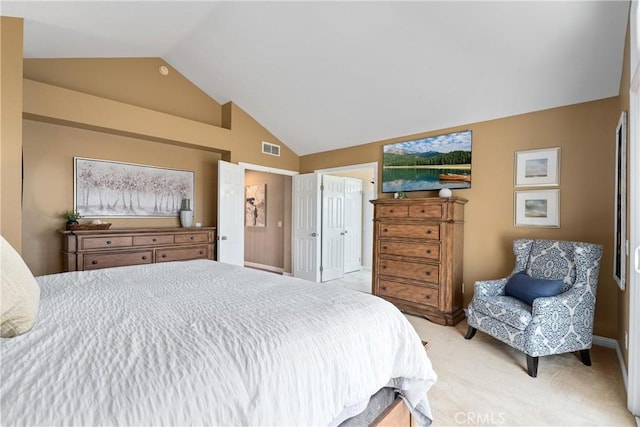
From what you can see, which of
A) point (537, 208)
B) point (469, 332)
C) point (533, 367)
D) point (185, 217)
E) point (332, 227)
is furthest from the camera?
point (332, 227)

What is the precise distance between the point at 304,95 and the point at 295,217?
237 cm

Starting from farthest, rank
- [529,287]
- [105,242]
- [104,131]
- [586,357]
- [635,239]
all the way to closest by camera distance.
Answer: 1. [104,131]
2. [105,242]
3. [529,287]
4. [586,357]
5. [635,239]

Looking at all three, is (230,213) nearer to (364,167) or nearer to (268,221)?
(268,221)

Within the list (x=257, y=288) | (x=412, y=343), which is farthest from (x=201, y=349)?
(x=412, y=343)

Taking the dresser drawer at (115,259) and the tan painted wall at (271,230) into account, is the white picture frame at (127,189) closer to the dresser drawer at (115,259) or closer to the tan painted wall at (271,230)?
the dresser drawer at (115,259)

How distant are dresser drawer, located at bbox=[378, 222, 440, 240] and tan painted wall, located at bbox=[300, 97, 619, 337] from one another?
0.65 meters

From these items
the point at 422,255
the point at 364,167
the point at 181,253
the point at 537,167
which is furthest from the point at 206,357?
the point at 364,167

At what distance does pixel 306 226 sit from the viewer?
5664 millimetres

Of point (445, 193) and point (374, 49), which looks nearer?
point (374, 49)

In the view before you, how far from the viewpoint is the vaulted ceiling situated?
2594mm

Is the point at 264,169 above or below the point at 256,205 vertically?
above

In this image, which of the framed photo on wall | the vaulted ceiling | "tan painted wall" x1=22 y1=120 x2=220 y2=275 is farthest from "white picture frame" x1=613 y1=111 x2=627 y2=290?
the framed photo on wall

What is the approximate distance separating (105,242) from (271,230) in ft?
11.2

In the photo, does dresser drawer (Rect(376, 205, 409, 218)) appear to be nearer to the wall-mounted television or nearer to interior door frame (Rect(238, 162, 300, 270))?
the wall-mounted television
